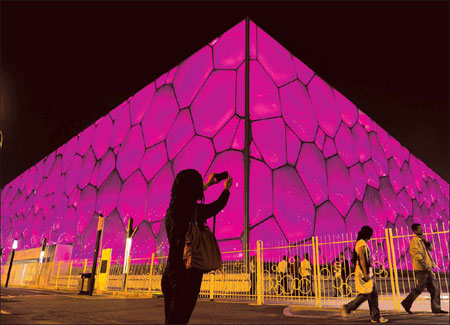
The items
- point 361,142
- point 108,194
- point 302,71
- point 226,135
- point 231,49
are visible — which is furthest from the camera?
point 361,142

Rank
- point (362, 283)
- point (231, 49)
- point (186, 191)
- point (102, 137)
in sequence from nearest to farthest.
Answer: point (186, 191)
point (362, 283)
point (231, 49)
point (102, 137)

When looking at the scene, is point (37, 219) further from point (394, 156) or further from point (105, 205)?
point (394, 156)

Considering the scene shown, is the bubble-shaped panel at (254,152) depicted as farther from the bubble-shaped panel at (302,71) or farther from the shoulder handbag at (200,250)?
the shoulder handbag at (200,250)

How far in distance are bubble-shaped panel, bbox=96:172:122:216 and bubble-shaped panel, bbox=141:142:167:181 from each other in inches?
84.0

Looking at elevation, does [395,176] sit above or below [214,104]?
below

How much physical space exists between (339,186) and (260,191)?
4.74 m

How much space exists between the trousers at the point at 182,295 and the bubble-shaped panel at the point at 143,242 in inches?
424

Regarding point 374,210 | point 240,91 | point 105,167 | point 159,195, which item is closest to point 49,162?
point 105,167

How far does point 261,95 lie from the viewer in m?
11.1

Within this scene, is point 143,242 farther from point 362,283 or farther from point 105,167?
point 362,283

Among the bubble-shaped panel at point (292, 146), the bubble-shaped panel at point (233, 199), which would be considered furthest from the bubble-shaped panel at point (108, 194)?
the bubble-shaped panel at point (292, 146)

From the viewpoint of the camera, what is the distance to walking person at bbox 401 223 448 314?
366 centimetres

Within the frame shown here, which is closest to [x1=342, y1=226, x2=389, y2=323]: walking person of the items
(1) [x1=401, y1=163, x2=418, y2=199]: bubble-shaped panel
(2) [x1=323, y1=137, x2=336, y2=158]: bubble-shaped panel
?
(2) [x1=323, y1=137, x2=336, y2=158]: bubble-shaped panel

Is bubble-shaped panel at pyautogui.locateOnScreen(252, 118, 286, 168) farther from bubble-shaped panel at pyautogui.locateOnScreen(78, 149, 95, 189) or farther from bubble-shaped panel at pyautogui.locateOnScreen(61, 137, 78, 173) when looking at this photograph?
bubble-shaped panel at pyautogui.locateOnScreen(61, 137, 78, 173)
